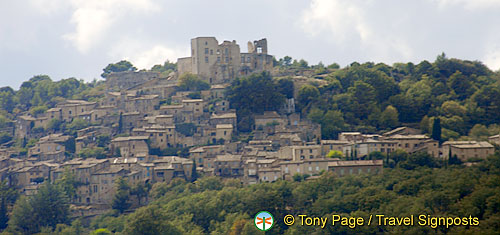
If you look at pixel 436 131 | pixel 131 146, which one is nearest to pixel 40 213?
pixel 131 146

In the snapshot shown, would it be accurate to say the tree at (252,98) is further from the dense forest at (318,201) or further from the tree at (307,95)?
the dense forest at (318,201)

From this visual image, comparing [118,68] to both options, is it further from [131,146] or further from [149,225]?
[149,225]

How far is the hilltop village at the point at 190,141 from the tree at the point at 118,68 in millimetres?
15291

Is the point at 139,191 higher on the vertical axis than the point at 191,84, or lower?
lower

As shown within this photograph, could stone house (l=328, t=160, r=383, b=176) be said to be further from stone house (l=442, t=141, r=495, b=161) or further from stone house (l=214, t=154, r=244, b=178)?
stone house (l=214, t=154, r=244, b=178)

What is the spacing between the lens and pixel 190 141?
236ft

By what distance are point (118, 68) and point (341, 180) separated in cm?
5021

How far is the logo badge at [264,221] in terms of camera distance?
53866mm

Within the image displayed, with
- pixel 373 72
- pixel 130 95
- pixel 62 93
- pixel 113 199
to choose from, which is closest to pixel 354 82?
pixel 373 72

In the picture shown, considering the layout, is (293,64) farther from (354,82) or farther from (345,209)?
(345,209)

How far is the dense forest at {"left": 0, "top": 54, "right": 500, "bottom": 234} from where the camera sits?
53594 mm

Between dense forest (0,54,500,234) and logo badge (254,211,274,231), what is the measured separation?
1.66 ft

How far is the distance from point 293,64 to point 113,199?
41.1 m

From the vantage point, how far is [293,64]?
10000cm
